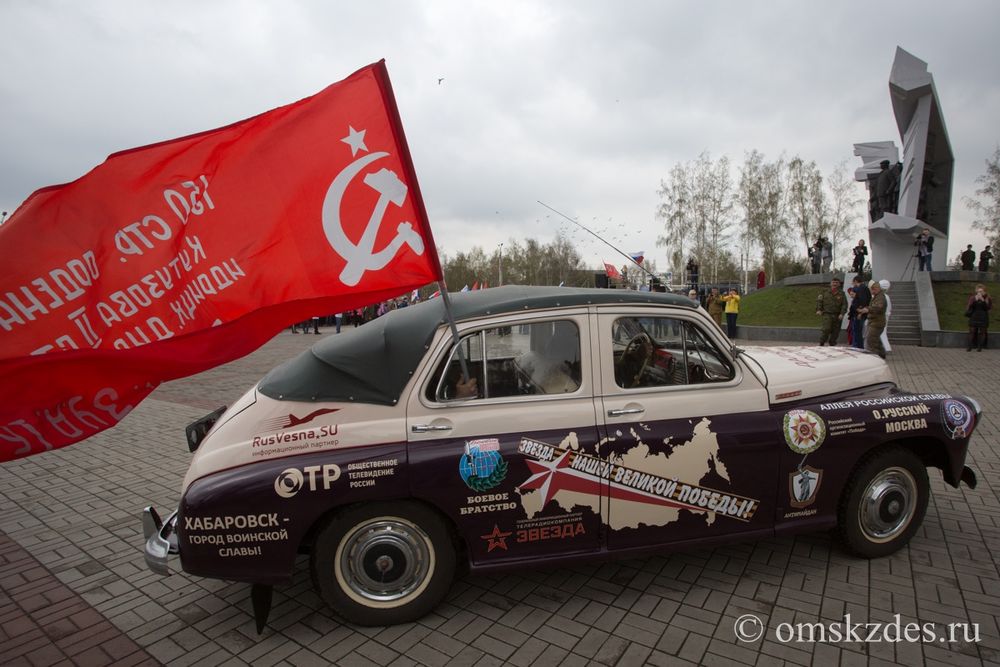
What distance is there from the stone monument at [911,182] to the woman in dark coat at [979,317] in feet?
29.9

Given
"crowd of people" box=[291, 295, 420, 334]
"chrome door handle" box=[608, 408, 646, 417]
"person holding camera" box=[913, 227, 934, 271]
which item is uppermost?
"person holding camera" box=[913, 227, 934, 271]

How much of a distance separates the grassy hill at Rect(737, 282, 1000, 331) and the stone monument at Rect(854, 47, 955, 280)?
3072mm

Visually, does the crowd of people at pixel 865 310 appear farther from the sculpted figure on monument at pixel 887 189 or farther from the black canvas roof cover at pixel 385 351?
the sculpted figure on monument at pixel 887 189

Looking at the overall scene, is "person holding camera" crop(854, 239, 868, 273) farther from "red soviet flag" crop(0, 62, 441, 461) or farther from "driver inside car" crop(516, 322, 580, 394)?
"red soviet flag" crop(0, 62, 441, 461)

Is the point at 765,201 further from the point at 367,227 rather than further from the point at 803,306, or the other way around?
the point at 367,227

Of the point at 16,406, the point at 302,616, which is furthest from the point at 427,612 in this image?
the point at 16,406

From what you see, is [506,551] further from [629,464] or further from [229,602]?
[229,602]

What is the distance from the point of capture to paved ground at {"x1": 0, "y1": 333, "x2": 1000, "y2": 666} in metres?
2.81

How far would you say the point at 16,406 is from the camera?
7.38ft

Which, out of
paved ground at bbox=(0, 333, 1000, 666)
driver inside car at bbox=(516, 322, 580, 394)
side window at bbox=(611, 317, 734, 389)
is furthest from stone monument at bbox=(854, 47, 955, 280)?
driver inside car at bbox=(516, 322, 580, 394)

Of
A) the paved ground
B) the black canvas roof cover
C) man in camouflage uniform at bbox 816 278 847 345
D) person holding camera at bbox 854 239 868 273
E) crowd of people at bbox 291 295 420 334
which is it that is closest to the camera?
the paved ground

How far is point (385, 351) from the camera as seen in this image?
3156mm

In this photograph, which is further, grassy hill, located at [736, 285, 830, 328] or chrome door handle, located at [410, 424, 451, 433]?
grassy hill, located at [736, 285, 830, 328]

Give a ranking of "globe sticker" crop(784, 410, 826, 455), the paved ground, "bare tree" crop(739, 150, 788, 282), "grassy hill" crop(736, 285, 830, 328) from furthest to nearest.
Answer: "bare tree" crop(739, 150, 788, 282), "grassy hill" crop(736, 285, 830, 328), "globe sticker" crop(784, 410, 826, 455), the paved ground
